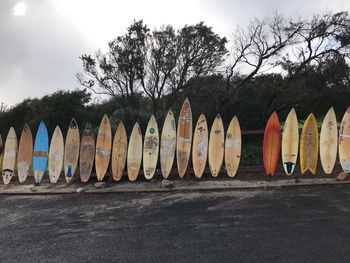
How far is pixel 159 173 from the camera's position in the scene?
22.7ft

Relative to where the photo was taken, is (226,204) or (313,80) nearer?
(226,204)

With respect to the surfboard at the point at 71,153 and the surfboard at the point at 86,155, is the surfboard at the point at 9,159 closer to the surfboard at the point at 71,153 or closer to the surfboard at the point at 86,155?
the surfboard at the point at 71,153

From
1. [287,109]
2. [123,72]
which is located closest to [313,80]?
[287,109]

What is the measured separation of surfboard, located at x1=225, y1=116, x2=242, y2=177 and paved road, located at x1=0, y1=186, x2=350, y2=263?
1.05 m

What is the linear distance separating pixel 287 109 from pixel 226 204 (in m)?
6.17

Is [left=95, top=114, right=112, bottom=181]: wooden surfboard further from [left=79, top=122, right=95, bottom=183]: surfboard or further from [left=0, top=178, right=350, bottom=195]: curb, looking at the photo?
[left=0, top=178, right=350, bottom=195]: curb

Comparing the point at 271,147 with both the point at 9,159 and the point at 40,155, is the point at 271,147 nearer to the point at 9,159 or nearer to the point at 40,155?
the point at 40,155

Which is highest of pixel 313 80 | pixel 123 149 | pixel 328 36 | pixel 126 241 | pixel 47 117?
pixel 328 36

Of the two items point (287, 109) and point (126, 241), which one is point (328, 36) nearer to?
point (287, 109)

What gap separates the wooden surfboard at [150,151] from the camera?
6.69m

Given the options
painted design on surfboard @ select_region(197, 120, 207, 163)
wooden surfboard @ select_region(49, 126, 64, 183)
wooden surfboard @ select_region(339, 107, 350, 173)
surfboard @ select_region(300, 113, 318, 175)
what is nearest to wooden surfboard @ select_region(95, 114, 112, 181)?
wooden surfboard @ select_region(49, 126, 64, 183)

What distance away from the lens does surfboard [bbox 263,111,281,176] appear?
254 inches

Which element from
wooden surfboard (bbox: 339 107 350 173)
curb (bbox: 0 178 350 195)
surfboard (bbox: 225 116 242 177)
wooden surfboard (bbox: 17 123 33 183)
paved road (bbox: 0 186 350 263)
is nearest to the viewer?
paved road (bbox: 0 186 350 263)

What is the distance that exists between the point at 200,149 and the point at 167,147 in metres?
0.65
